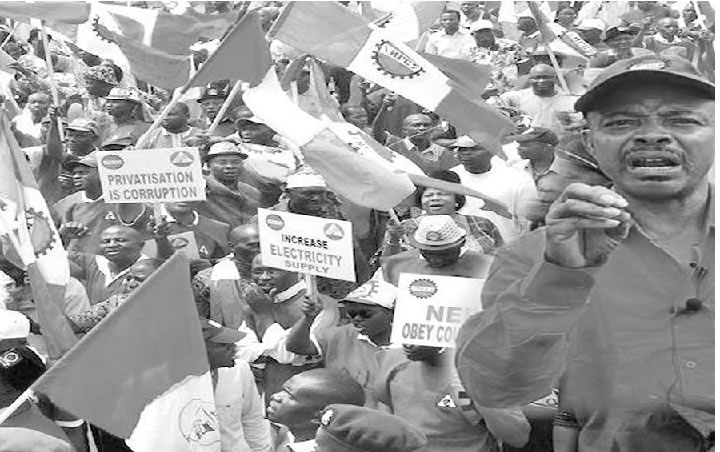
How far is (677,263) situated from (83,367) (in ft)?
5.37

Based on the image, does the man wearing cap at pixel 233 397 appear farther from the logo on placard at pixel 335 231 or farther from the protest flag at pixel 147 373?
the protest flag at pixel 147 373

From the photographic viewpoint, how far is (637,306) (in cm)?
244

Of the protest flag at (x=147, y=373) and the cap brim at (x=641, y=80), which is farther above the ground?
the cap brim at (x=641, y=80)

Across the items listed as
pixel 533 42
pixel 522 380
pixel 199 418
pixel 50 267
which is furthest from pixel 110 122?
pixel 522 380

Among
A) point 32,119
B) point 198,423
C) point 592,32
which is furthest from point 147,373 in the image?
point 592,32

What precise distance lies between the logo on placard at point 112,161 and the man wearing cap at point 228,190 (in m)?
1.55

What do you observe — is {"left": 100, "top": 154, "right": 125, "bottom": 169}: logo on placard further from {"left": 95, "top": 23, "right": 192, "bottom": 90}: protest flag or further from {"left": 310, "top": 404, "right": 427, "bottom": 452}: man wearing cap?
{"left": 310, "top": 404, "right": 427, "bottom": 452}: man wearing cap

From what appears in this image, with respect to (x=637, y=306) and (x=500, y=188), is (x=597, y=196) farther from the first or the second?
(x=500, y=188)

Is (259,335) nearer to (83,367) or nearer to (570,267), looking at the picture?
(83,367)

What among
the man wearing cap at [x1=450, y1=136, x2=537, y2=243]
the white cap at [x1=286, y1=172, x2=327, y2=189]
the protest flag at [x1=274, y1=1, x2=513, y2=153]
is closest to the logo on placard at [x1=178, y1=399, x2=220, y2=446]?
the protest flag at [x1=274, y1=1, x2=513, y2=153]

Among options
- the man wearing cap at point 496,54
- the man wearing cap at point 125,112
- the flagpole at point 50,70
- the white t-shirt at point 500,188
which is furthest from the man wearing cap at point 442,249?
the man wearing cap at point 496,54

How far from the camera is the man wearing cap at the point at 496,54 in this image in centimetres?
1136

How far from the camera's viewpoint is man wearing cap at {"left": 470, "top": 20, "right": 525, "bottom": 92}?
1136cm

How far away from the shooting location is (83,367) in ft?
11.0
